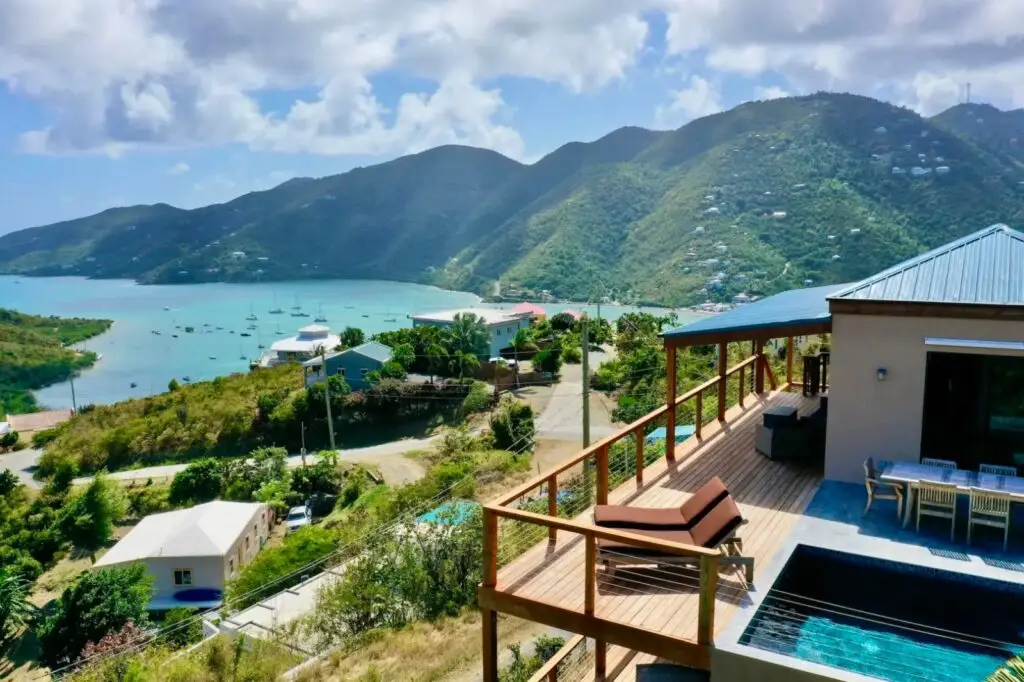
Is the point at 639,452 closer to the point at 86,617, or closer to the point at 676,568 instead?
the point at 676,568

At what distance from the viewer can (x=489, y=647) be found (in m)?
5.73

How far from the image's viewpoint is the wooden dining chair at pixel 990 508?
6.41 metres

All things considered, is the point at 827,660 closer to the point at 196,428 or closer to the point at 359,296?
the point at 196,428

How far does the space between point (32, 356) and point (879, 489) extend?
10356 cm

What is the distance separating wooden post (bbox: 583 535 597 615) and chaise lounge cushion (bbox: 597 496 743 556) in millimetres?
440

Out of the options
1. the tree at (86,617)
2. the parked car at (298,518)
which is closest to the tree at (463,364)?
the parked car at (298,518)

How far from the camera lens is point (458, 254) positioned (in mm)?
174375

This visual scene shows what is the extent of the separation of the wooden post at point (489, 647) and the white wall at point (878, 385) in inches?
180

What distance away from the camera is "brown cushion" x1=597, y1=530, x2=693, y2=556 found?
5785mm

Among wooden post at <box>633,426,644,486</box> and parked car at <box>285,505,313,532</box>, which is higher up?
wooden post at <box>633,426,644,486</box>

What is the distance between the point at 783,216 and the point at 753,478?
98527 millimetres

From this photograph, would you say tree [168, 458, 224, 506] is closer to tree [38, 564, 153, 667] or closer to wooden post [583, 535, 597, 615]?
tree [38, 564, 153, 667]

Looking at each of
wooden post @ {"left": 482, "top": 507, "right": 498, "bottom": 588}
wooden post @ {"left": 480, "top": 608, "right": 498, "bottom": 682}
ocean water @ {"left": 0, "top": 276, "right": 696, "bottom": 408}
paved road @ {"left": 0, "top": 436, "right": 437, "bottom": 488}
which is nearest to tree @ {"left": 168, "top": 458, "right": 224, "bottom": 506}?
paved road @ {"left": 0, "top": 436, "right": 437, "bottom": 488}

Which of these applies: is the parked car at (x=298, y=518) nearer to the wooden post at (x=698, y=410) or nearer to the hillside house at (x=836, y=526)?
the hillside house at (x=836, y=526)
